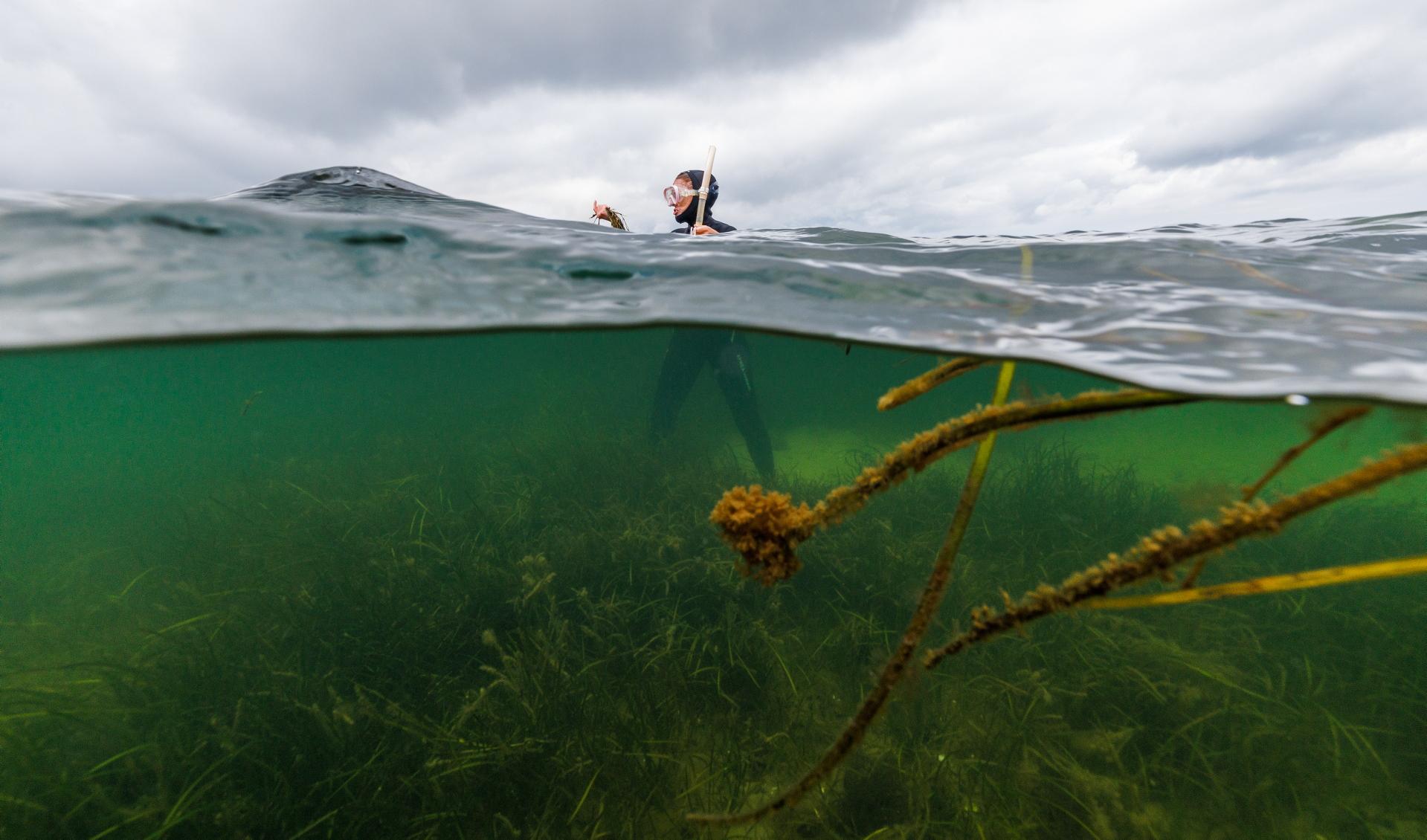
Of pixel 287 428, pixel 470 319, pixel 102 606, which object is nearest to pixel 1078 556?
pixel 470 319

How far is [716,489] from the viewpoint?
8.20 meters

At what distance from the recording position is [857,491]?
175cm

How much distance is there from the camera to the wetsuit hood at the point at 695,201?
8000 mm

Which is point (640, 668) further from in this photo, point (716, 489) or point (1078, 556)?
point (1078, 556)

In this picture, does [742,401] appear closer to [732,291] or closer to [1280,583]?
[732,291]

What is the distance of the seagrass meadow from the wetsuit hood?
12.6 feet

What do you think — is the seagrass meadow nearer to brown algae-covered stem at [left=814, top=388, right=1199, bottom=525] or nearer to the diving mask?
brown algae-covered stem at [left=814, top=388, right=1199, bottom=525]

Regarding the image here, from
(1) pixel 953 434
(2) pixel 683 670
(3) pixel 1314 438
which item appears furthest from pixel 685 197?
(3) pixel 1314 438

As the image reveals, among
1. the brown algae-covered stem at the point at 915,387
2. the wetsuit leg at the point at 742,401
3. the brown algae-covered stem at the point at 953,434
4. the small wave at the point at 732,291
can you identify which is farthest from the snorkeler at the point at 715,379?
the brown algae-covered stem at the point at 953,434

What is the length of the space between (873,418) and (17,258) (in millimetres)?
16393

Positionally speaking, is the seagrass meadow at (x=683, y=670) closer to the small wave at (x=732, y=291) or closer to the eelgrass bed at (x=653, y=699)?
the eelgrass bed at (x=653, y=699)

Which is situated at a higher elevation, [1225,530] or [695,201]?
[695,201]

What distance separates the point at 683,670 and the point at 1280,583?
12.6 ft

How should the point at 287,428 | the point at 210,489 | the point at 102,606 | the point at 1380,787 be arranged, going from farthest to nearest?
the point at 287,428 → the point at 210,489 → the point at 102,606 → the point at 1380,787
